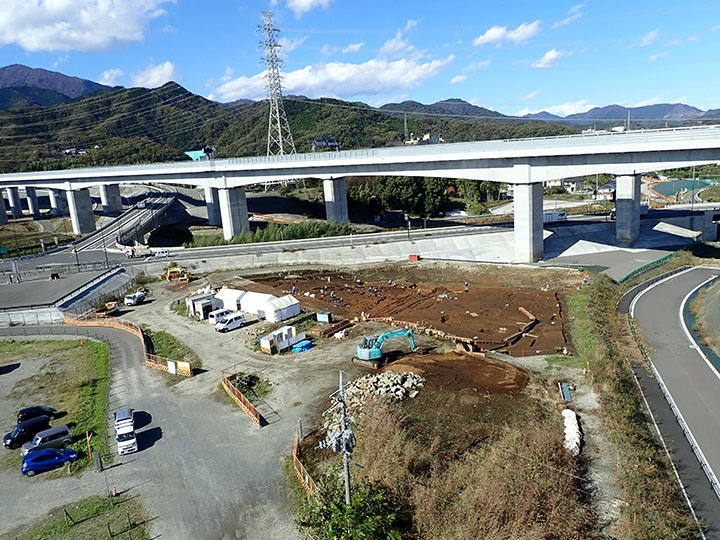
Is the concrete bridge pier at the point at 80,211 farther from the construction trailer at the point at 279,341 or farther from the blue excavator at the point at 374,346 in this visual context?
the blue excavator at the point at 374,346

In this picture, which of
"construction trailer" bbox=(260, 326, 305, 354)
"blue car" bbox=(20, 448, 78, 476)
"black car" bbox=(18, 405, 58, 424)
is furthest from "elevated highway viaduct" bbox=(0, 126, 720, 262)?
"blue car" bbox=(20, 448, 78, 476)

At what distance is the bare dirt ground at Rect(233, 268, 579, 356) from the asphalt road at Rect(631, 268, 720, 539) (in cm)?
674

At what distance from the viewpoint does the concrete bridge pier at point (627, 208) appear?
2437 inches

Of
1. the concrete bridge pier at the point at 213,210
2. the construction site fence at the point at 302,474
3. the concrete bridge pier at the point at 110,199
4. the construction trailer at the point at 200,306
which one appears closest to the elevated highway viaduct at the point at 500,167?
the concrete bridge pier at the point at 110,199

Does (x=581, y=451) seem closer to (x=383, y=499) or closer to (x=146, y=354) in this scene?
(x=383, y=499)

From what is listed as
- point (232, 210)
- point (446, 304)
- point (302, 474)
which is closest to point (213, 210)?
point (232, 210)

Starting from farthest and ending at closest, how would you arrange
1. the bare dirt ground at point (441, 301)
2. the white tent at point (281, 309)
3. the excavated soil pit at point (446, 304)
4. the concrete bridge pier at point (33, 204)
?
1. the concrete bridge pier at point (33, 204)
2. the white tent at point (281, 309)
3. the bare dirt ground at point (441, 301)
4. the excavated soil pit at point (446, 304)

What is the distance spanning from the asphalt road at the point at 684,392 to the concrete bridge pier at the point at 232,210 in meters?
60.0

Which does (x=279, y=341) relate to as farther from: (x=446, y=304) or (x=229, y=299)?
(x=446, y=304)

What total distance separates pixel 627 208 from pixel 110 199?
330 ft

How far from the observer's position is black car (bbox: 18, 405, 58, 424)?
1150 inches

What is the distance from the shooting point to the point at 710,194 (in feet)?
384

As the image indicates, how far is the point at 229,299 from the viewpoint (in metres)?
48.2

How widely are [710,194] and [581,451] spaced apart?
122m
